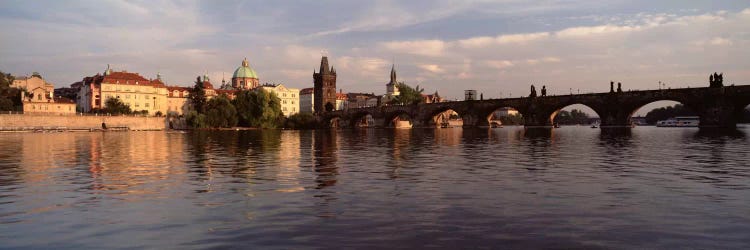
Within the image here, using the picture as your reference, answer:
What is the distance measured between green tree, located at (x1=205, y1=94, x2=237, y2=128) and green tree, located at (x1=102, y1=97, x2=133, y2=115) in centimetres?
2335

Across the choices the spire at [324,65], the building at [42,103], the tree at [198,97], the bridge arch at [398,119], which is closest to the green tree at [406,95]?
the bridge arch at [398,119]

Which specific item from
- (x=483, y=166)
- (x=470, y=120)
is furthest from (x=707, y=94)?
(x=483, y=166)

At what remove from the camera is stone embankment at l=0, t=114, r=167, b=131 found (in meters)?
101

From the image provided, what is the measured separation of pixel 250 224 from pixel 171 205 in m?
3.28

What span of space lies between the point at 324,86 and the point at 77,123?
304 ft

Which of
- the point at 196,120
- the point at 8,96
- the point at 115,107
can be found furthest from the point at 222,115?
the point at 8,96

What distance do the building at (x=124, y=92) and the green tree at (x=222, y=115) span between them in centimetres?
3067

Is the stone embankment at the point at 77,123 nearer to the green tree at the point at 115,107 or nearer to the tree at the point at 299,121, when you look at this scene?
the green tree at the point at 115,107

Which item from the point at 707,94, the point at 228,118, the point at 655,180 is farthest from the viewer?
the point at 228,118

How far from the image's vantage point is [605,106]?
10106 cm

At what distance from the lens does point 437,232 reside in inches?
386

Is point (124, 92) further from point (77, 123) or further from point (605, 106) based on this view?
point (605, 106)

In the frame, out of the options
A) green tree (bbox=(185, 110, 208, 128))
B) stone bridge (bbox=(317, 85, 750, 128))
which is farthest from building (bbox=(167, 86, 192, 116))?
stone bridge (bbox=(317, 85, 750, 128))

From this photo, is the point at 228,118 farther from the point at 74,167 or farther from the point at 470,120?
the point at 74,167
